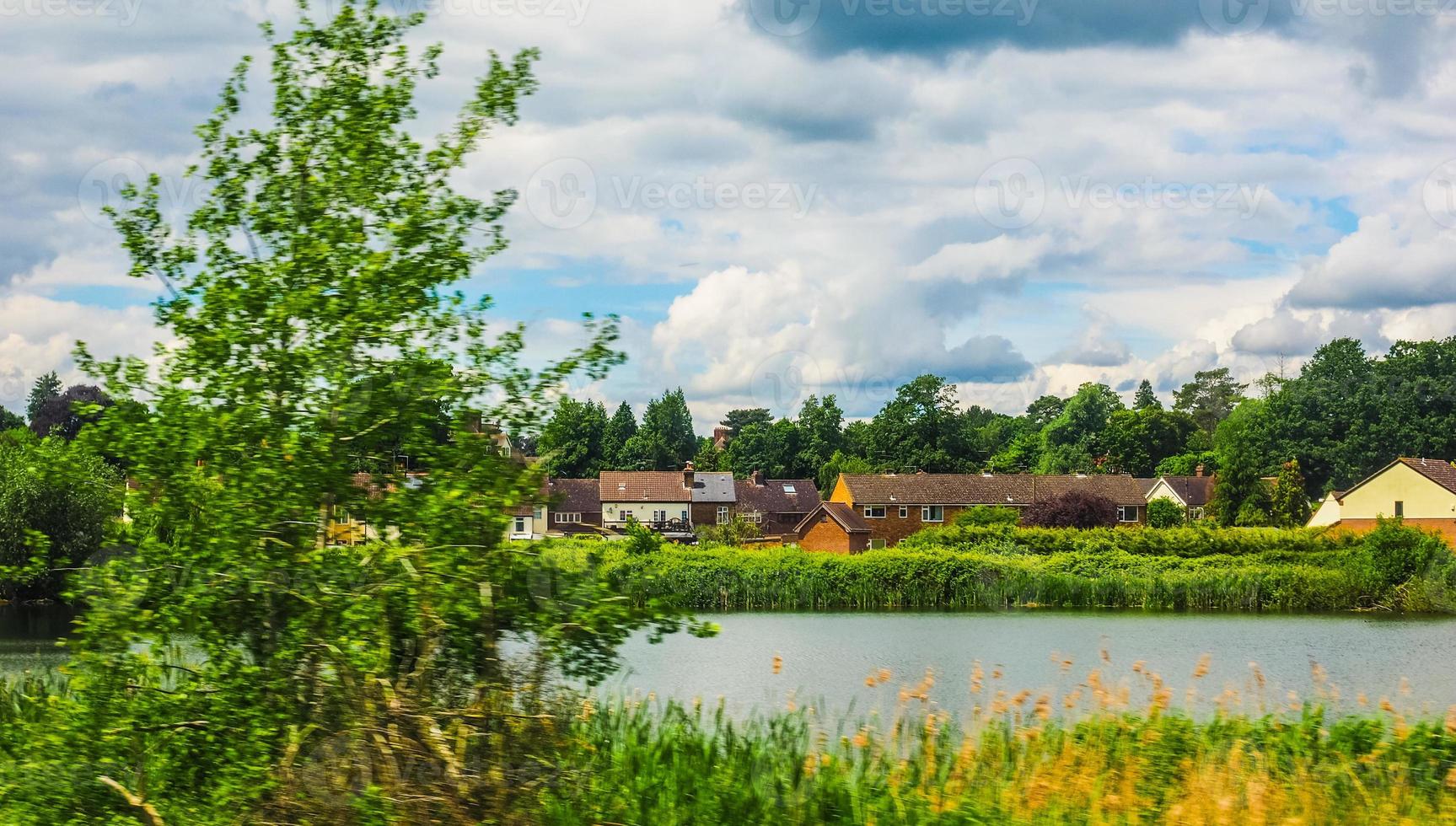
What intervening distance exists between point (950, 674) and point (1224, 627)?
15.9m

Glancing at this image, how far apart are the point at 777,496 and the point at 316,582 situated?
96.5 metres

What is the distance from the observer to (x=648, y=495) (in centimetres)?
9856

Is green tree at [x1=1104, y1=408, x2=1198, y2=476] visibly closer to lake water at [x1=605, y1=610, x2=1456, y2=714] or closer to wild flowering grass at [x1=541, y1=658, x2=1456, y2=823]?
lake water at [x1=605, y1=610, x2=1456, y2=714]

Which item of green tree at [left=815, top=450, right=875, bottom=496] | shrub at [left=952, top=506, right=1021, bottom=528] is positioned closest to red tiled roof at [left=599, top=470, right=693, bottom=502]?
green tree at [left=815, top=450, right=875, bottom=496]

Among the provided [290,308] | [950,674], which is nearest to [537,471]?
[290,308]

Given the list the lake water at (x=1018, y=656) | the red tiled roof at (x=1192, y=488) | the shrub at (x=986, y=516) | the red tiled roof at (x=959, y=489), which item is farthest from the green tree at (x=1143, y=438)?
the lake water at (x=1018, y=656)

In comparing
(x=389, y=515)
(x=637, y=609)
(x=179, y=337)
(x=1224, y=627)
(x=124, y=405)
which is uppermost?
(x=179, y=337)

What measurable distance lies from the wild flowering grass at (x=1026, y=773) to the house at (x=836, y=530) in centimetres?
5616

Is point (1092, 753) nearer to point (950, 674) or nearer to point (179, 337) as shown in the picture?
point (179, 337)

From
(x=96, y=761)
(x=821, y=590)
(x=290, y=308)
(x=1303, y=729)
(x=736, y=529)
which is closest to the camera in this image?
(x=96, y=761)

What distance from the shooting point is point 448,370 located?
730 cm

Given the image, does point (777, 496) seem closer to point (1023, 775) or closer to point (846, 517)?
point (846, 517)

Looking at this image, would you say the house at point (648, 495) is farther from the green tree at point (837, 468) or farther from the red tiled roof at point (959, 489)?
the red tiled roof at point (959, 489)

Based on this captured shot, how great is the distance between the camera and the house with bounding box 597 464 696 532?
97.2 meters
